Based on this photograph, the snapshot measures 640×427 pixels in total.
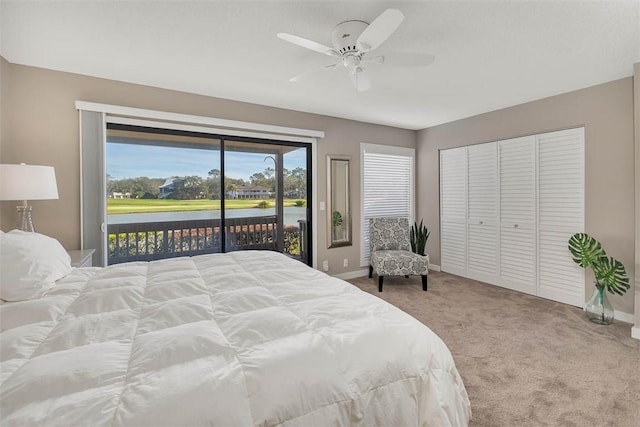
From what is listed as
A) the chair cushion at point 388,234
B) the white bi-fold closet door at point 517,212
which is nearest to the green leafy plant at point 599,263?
the white bi-fold closet door at point 517,212

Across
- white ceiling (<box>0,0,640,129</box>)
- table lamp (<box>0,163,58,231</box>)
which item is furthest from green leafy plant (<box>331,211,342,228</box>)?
table lamp (<box>0,163,58,231</box>)

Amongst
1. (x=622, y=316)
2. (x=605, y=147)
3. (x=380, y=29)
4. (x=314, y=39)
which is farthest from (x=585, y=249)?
(x=314, y=39)

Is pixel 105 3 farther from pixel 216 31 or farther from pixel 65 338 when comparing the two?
pixel 65 338

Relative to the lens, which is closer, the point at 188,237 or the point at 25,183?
the point at 25,183

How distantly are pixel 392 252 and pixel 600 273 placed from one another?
2.19 metres

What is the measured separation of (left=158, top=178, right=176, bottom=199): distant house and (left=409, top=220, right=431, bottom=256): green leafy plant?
3.56m

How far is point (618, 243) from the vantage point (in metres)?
3.05

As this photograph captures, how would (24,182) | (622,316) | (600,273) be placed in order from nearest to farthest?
(24,182) < (600,273) < (622,316)

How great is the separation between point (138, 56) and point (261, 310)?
8.14 ft

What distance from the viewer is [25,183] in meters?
2.13

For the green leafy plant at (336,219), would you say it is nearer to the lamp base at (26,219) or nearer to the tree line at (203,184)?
the tree line at (203,184)

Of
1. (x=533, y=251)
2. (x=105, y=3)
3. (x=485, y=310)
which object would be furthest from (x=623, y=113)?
(x=105, y=3)

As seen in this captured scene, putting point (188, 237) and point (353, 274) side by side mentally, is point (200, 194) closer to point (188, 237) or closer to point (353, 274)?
point (188, 237)

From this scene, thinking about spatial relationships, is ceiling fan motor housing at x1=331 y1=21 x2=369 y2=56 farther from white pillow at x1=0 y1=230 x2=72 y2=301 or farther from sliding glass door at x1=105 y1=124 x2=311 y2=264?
white pillow at x1=0 y1=230 x2=72 y2=301
